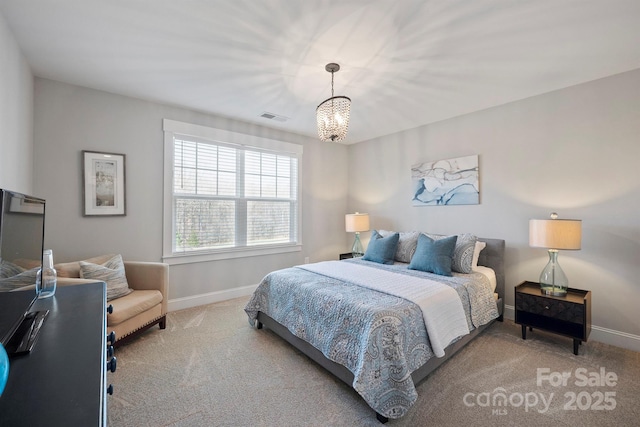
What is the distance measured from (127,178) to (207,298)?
5.85 ft

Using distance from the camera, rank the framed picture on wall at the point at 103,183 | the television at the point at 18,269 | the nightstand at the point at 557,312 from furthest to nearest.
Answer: the framed picture on wall at the point at 103,183
the nightstand at the point at 557,312
the television at the point at 18,269

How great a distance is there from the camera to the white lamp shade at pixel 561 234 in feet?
8.34

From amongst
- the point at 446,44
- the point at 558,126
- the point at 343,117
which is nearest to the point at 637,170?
the point at 558,126

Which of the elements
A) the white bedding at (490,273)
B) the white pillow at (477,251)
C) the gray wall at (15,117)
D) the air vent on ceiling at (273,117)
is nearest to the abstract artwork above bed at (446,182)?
the white pillow at (477,251)

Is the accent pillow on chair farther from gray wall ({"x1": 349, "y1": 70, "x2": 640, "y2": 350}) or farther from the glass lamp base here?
gray wall ({"x1": 349, "y1": 70, "x2": 640, "y2": 350})

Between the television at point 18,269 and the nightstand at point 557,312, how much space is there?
3568mm

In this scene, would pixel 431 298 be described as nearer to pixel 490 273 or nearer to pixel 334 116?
pixel 490 273

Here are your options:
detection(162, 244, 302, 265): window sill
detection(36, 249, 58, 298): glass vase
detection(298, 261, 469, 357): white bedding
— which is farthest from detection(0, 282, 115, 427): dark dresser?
detection(162, 244, 302, 265): window sill

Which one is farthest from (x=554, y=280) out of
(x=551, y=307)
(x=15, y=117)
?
(x=15, y=117)

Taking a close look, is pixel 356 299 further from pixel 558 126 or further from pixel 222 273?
pixel 558 126

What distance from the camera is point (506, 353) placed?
2537 millimetres

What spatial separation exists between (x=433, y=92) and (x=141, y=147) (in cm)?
→ 339

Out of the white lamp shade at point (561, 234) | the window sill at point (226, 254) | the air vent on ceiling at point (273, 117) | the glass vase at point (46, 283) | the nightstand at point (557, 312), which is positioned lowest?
the nightstand at point (557, 312)

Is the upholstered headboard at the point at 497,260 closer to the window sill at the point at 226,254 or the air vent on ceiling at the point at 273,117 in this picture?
the window sill at the point at 226,254
